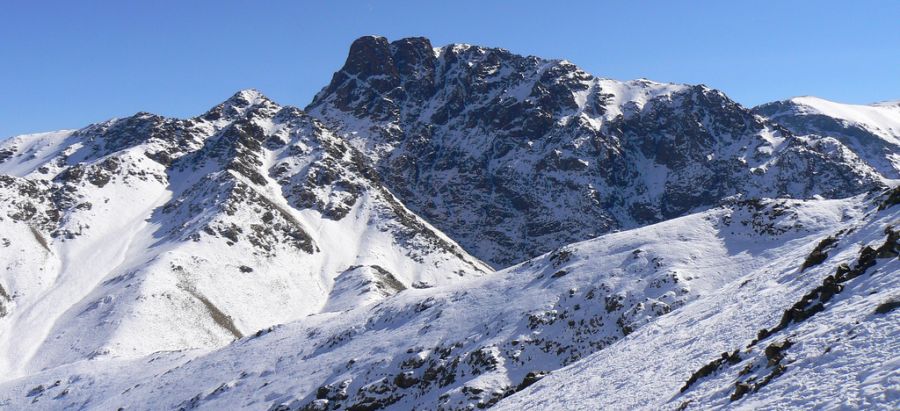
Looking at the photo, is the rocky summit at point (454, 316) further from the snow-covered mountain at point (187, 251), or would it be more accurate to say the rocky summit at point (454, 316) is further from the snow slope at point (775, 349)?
the snow-covered mountain at point (187, 251)

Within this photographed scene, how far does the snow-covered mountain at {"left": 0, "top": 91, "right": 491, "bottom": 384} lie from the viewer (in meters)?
103

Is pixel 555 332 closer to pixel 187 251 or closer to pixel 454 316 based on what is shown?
pixel 454 316

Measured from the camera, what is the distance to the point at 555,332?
4384 centimetres

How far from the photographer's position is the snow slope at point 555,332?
25109 millimetres

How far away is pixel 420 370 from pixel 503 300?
9.88m

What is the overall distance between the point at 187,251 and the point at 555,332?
336 ft

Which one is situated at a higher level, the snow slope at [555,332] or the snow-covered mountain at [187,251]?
the snow-covered mountain at [187,251]

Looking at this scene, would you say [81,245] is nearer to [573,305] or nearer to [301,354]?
[301,354]

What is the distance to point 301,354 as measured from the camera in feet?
170

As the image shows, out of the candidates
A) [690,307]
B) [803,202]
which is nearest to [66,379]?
[690,307]

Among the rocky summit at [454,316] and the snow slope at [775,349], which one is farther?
the rocky summit at [454,316]

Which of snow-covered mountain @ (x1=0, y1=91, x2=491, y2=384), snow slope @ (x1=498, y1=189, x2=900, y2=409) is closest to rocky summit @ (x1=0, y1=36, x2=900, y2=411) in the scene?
snow slope @ (x1=498, y1=189, x2=900, y2=409)

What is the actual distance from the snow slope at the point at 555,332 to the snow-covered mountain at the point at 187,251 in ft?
129

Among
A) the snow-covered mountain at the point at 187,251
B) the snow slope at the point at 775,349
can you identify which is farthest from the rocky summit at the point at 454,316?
the snow-covered mountain at the point at 187,251
